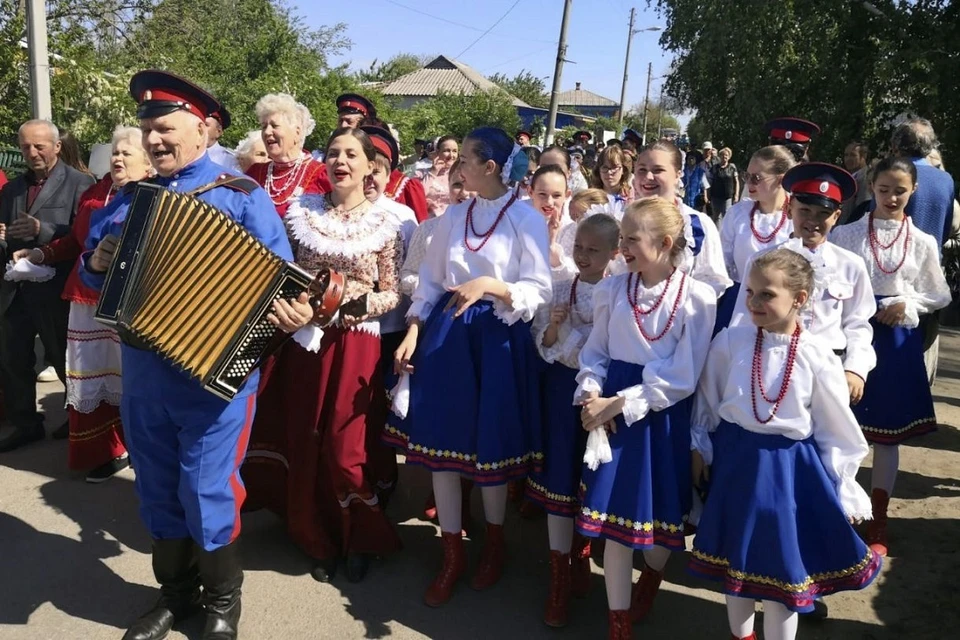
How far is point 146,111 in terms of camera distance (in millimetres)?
3014

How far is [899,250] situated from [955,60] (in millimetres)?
7897

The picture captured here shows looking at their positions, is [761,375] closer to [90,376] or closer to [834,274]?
[834,274]

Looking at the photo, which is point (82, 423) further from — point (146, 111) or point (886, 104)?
point (886, 104)

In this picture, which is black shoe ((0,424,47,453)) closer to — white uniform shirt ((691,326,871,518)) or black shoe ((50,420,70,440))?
black shoe ((50,420,70,440))

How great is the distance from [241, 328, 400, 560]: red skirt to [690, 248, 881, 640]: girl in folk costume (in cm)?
166

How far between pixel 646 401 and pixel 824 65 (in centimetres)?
1226

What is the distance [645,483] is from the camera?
3.00 meters

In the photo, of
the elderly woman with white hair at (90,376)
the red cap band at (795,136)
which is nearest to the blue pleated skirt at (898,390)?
the red cap band at (795,136)

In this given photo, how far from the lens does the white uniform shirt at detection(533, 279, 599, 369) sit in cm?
344

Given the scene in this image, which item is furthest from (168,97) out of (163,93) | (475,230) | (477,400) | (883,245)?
(883,245)

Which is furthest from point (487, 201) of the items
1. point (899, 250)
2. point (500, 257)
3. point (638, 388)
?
point (899, 250)

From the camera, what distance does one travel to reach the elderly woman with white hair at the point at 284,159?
4.43 metres

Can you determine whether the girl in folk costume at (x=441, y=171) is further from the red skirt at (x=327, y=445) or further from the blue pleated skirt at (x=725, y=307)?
the blue pleated skirt at (x=725, y=307)

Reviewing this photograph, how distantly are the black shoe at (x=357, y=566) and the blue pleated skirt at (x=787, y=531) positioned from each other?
1.78 metres
